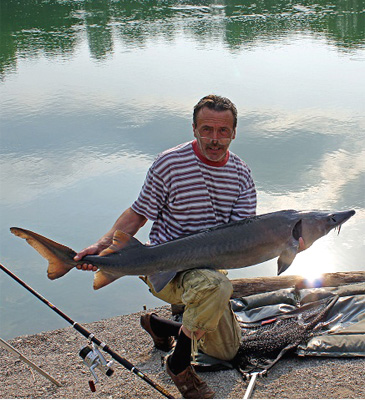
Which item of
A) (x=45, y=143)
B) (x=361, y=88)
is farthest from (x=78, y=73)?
(x=361, y=88)

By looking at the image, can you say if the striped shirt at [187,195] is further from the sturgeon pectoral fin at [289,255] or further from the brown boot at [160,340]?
the brown boot at [160,340]

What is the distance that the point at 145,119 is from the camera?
10562 mm

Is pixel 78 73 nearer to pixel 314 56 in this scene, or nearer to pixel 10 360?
pixel 314 56

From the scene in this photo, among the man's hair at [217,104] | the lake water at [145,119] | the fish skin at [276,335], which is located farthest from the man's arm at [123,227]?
the lake water at [145,119]

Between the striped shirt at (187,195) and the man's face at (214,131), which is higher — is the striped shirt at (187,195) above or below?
below

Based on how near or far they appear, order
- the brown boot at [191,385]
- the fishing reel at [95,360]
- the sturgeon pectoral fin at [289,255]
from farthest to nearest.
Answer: the sturgeon pectoral fin at [289,255] → the brown boot at [191,385] → the fishing reel at [95,360]

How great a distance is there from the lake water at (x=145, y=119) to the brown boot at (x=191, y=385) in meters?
1.98

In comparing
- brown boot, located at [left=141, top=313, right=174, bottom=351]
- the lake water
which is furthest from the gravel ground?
the lake water

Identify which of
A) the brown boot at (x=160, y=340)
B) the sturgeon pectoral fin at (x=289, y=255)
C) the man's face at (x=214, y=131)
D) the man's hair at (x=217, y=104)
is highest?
the man's hair at (x=217, y=104)

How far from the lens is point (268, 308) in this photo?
15.2 feet

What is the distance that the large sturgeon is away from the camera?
11.7 ft

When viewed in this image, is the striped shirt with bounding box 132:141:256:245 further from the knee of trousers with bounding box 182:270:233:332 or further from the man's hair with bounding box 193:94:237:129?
the knee of trousers with bounding box 182:270:233:332

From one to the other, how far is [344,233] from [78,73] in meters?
10.1

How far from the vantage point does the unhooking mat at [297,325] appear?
152 inches
